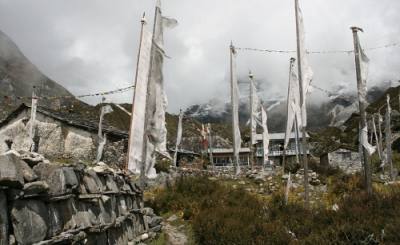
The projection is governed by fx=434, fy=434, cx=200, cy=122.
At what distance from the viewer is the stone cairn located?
16.6ft

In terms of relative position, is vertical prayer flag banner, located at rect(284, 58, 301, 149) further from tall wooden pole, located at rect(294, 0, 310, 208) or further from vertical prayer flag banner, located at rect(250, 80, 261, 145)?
vertical prayer flag banner, located at rect(250, 80, 261, 145)


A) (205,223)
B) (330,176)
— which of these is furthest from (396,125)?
(205,223)

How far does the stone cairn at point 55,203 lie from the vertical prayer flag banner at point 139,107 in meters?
2.34

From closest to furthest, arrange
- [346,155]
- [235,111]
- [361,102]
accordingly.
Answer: [361,102] < [235,111] < [346,155]

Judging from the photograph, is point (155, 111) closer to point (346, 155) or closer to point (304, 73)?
point (304, 73)

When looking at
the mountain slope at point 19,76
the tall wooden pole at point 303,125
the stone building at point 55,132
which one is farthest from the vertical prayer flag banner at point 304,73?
the mountain slope at point 19,76

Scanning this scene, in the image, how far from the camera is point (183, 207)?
16922 mm

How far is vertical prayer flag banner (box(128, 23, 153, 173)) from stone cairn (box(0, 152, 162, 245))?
2.34 m

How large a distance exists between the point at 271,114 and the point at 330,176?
137549 mm

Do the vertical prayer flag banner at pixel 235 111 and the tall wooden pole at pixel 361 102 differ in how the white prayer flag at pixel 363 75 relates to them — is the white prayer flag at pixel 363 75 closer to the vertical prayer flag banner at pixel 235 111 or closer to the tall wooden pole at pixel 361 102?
the tall wooden pole at pixel 361 102

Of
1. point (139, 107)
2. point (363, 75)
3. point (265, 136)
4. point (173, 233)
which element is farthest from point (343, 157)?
point (139, 107)

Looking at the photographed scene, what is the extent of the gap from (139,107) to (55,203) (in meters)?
7.06

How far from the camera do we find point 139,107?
1312 centimetres

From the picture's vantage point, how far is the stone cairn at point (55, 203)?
5.06 meters
